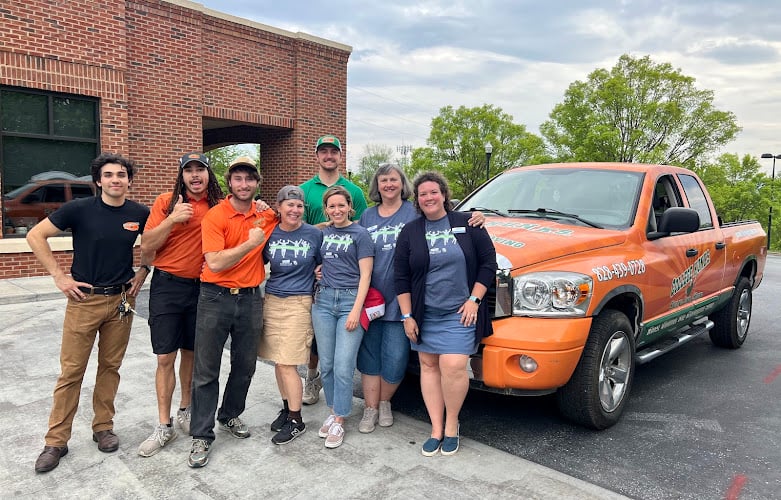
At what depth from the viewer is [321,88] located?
13.8 m

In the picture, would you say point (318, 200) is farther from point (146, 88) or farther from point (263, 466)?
point (146, 88)

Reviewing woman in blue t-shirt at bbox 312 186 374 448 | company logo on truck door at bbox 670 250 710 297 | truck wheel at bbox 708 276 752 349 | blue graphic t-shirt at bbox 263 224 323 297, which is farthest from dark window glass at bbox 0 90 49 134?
truck wheel at bbox 708 276 752 349

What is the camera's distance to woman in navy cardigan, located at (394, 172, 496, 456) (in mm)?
3352

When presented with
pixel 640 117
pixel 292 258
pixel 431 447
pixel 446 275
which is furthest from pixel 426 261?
pixel 640 117

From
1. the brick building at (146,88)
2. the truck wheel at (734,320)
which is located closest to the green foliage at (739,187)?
the brick building at (146,88)

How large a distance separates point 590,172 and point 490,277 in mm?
2070

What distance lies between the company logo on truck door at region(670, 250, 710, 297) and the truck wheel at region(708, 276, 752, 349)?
114 cm

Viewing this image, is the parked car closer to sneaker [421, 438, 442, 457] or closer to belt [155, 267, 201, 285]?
belt [155, 267, 201, 285]

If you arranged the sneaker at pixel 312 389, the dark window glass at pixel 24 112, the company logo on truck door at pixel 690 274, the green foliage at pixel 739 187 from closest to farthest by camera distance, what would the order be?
the sneaker at pixel 312 389 → the company logo on truck door at pixel 690 274 → the dark window glass at pixel 24 112 → the green foliage at pixel 739 187

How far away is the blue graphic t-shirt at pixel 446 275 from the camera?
336 centimetres

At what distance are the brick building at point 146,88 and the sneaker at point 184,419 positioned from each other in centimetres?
756

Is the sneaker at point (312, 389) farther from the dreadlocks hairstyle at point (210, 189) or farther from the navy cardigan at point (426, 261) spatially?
the dreadlocks hairstyle at point (210, 189)

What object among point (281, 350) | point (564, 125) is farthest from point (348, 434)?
point (564, 125)

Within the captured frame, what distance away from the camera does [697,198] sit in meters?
5.51
